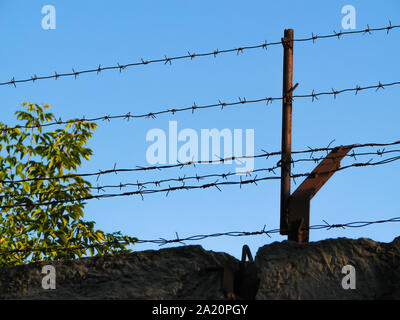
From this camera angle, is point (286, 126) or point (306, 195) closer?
point (306, 195)

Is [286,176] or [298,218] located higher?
[286,176]

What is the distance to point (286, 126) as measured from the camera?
12.3 ft

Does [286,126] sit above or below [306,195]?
above

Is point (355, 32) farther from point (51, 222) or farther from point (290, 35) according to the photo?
point (51, 222)

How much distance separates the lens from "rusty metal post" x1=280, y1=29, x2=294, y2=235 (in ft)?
12.0

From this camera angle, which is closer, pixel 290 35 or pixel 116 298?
pixel 116 298

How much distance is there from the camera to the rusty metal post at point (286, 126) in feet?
12.0

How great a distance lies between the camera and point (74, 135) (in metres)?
8.12

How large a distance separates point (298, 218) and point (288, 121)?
629 millimetres

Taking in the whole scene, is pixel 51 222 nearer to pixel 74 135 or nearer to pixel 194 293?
pixel 74 135
